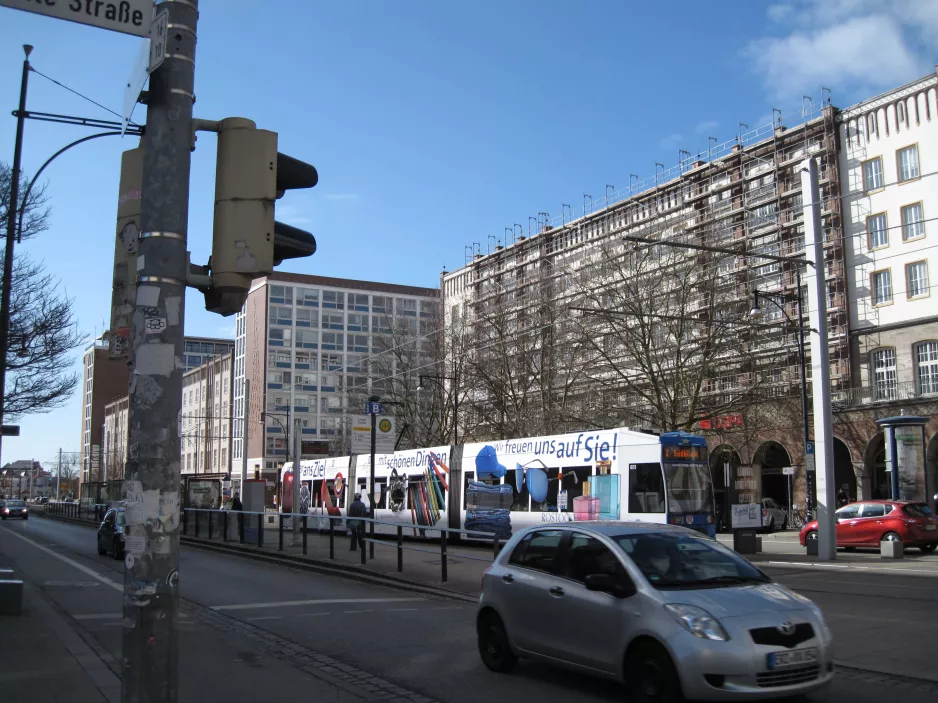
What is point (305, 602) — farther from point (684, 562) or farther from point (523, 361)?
point (523, 361)

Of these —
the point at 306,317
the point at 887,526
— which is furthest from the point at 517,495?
the point at 306,317

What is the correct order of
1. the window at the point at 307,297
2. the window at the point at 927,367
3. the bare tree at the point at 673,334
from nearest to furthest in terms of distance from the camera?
the bare tree at the point at 673,334 → the window at the point at 927,367 → the window at the point at 307,297

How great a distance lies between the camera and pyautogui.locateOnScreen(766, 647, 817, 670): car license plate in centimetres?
635

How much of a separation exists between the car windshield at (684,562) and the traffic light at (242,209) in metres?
4.41

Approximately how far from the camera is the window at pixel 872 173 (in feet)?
155

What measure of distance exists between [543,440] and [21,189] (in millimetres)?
15306

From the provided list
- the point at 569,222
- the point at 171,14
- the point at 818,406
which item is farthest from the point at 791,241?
the point at 171,14

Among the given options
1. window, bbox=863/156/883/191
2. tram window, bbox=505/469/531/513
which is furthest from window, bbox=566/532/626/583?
window, bbox=863/156/883/191

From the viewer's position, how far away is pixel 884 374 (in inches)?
1842

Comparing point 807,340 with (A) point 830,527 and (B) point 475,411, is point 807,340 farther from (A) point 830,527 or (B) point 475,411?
(A) point 830,527

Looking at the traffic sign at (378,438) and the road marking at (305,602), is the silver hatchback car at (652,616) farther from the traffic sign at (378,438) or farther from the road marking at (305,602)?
the traffic sign at (378,438)

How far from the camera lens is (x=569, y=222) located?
2594 inches

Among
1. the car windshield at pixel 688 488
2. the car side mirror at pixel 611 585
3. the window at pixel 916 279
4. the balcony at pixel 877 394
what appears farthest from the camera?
the window at pixel 916 279

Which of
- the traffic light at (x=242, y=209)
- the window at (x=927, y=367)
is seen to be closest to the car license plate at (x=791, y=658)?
the traffic light at (x=242, y=209)
